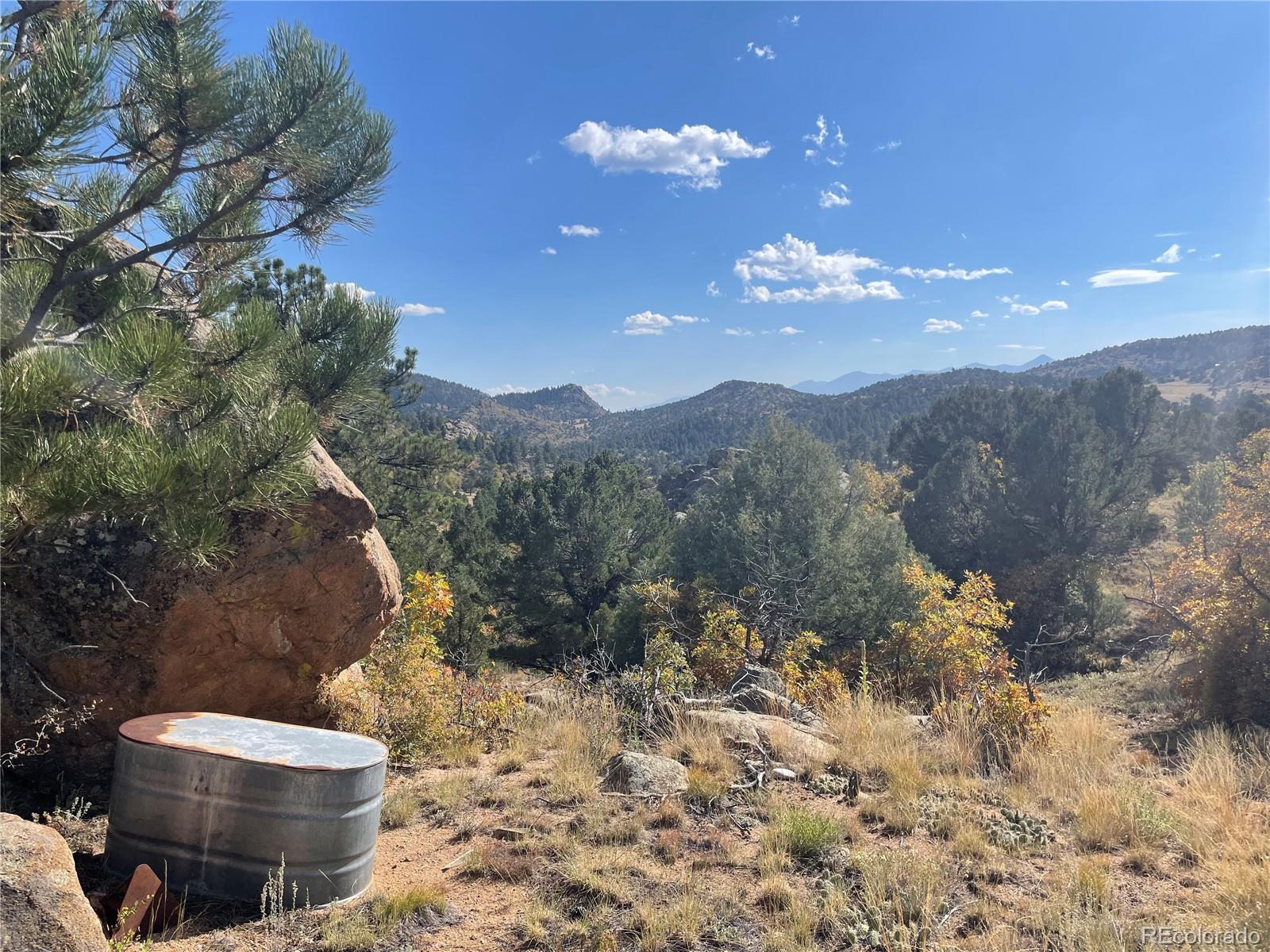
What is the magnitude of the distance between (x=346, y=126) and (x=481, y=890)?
3.90 metres

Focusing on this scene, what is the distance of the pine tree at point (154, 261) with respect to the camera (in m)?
2.41

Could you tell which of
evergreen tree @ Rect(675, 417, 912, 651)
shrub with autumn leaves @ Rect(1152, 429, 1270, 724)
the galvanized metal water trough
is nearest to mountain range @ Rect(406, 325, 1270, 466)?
evergreen tree @ Rect(675, 417, 912, 651)

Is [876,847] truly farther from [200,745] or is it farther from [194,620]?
[194,620]

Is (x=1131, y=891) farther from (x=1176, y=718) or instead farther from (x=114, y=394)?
(x=1176, y=718)

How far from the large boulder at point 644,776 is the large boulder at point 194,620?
6.44 ft

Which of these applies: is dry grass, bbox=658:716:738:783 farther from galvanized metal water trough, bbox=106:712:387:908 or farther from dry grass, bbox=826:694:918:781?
galvanized metal water trough, bbox=106:712:387:908

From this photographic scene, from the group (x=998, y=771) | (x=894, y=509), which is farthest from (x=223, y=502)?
(x=894, y=509)

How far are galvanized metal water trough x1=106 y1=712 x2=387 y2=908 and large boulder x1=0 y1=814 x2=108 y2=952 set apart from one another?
48 centimetres

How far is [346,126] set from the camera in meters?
3.27

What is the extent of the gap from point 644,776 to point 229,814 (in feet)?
7.94

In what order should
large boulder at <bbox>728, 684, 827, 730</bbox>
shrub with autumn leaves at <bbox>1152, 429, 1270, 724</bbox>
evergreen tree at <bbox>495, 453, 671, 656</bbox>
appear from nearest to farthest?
large boulder at <bbox>728, 684, 827, 730</bbox> < shrub with autumn leaves at <bbox>1152, 429, 1270, 724</bbox> < evergreen tree at <bbox>495, 453, 671, 656</bbox>

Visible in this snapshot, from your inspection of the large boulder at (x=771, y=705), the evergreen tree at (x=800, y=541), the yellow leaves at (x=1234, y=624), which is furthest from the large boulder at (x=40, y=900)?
the yellow leaves at (x=1234, y=624)

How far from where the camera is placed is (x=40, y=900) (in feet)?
6.57

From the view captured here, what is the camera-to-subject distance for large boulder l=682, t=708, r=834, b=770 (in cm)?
477
